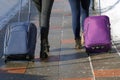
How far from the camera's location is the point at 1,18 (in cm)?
1158

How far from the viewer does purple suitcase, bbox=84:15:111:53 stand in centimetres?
712

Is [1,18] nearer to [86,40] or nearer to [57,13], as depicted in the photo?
[57,13]

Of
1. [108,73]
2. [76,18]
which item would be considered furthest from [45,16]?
[108,73]

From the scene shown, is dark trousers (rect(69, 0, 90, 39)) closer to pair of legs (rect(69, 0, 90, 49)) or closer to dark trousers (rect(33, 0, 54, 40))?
pair of legs (rect(69, 0, 90, 49))

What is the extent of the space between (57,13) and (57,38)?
148 inches

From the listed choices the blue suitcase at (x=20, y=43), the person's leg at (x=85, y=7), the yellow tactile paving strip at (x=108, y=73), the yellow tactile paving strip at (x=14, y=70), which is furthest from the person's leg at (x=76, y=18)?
the yellow tactile paving strip at (x=108, y=73)

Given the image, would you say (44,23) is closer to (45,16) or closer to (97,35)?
(45,16)

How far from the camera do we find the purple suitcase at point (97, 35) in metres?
7.12

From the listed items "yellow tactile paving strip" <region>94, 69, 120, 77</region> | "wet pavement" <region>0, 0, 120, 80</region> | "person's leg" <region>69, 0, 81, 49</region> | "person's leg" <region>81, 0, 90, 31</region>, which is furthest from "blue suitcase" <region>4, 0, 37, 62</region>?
"yellow tactile paving strip" <region>94, 69, 120, 77</region>

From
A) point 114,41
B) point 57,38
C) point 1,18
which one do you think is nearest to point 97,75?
point 114,41

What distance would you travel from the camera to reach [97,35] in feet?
23.5

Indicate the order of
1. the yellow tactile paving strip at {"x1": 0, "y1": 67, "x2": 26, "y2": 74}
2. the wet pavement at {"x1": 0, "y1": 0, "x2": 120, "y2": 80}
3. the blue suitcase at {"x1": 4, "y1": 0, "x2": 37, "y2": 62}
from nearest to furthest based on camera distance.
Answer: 1. the wet pavement at {"x1": 0, "y1": 0, "x2": 120, "y2": 80}
2. the yellow tactile paving strip at {"x1": 0, "y1": 67, "x2": 26, "y2": 74}
3. the blue suitcase at {"x1": 4, "y1": 0, "x2": 37, "y2": 62}

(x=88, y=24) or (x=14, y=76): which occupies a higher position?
(x=88, y=24)

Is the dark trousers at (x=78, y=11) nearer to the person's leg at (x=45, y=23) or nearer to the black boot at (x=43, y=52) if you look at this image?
the person's leg at (x=45, y=23)
